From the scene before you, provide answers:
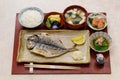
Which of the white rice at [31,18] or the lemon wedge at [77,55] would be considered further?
the white rice at [31,18]

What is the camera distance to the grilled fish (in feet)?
4.40

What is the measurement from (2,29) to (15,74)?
12.0 inches

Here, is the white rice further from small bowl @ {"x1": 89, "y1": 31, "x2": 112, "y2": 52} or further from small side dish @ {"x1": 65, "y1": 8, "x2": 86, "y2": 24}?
small bowl @ {"x1": 89, "y1": 31, "x2": 112, "y2": 52}

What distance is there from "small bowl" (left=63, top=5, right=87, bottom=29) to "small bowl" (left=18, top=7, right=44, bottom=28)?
0.14m

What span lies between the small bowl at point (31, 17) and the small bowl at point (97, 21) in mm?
273

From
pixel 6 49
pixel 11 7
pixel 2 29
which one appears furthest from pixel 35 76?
pixel 11 7

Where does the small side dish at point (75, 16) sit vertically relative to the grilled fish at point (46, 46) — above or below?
above

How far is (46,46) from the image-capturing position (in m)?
1.36

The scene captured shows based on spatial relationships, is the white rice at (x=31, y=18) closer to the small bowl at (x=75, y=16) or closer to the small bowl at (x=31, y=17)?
the small bowl at (x=31, y=17)

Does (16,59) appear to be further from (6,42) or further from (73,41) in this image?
(73,41)

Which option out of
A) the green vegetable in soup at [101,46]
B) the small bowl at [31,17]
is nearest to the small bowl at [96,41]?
the green vegetable in soup at [101,46]

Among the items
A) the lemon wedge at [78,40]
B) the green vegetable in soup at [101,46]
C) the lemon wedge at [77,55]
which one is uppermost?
the lemon wedge at [78,40]

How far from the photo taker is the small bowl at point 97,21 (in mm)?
1412

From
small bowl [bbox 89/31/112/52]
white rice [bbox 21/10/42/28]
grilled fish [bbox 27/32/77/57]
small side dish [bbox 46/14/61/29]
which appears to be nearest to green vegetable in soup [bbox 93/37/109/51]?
small bowl [bbox 89/31/112/52]
